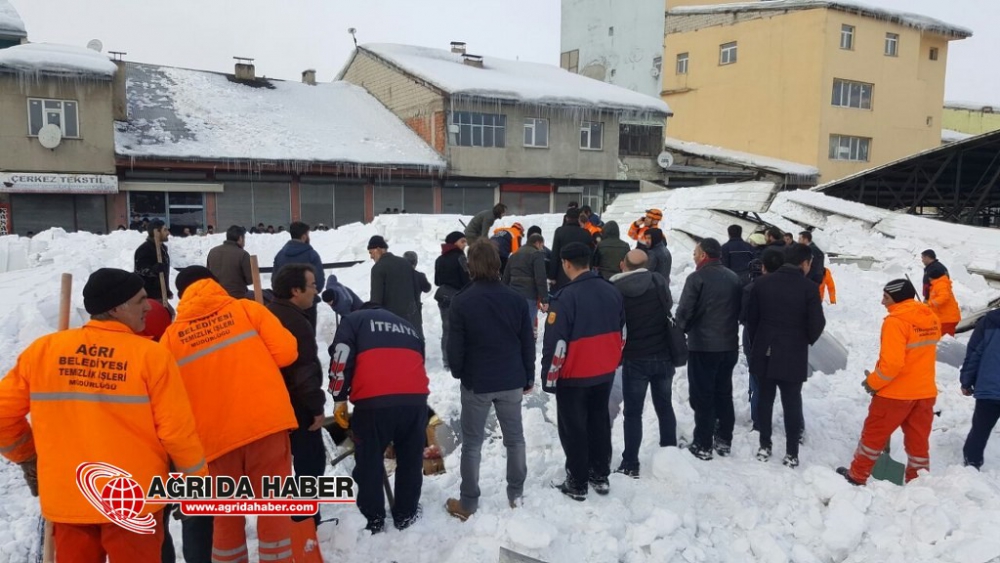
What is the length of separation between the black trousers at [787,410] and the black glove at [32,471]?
5.33 metres

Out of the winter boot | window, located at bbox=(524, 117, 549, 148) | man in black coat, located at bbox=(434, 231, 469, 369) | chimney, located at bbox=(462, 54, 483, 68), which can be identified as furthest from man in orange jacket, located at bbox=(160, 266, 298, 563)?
chimney, located at bbox=(462, 54, 483, 68)

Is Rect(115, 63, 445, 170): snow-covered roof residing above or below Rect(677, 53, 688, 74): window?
below

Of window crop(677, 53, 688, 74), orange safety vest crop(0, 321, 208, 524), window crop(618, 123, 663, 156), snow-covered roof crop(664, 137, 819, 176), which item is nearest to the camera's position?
orange safety vest crop(0, 321, 208, 524)

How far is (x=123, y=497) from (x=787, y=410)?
5.06 meters

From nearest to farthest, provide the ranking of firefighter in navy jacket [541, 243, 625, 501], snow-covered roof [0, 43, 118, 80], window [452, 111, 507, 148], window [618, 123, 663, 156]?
firefighter in navy jacket [541, 243, 625, 501], snow-covered roof [0, 43, 118, 80], window [452, 111, 507, 148], window [618, 123, 663, 156]

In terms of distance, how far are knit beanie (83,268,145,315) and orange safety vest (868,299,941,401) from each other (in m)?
5.29

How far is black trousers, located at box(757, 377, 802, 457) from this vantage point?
561 cm

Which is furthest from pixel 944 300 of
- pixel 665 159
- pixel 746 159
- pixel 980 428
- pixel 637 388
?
pixel 746 159

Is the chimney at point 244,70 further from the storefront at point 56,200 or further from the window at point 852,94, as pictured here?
the window at point 852,94

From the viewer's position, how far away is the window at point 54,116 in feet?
64.2

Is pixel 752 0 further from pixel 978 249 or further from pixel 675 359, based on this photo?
pixel 675 359

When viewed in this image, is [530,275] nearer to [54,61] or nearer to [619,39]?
[54,61]

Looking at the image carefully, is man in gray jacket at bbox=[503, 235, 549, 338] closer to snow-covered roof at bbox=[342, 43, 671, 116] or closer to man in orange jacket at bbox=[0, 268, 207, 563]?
man in orange jacket at bbox=[0, 268, 207, 563]

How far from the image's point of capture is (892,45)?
32844 millimetres
